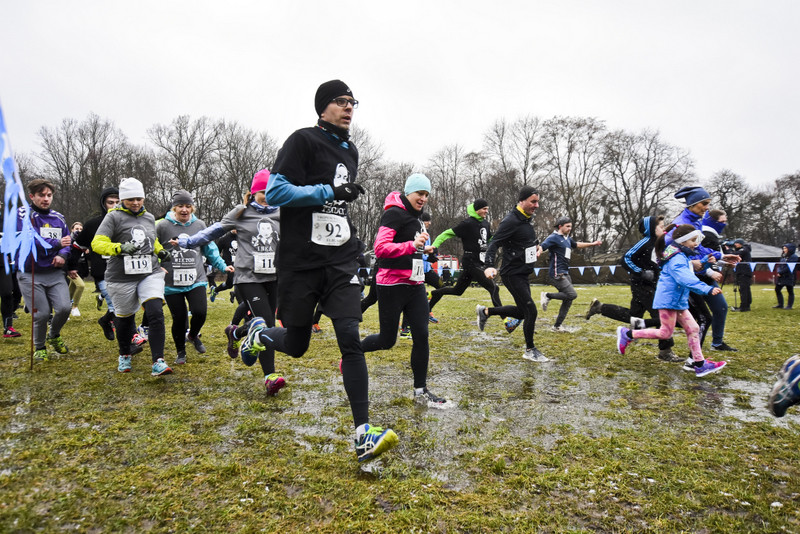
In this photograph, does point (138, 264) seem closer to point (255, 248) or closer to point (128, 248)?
point (128, 248)

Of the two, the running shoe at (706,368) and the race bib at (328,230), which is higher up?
the race bib at (328,230)

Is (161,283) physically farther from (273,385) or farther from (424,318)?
(424,318)

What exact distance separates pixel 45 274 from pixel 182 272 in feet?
6.05

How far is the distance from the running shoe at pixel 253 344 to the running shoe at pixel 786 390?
3517 millimetres

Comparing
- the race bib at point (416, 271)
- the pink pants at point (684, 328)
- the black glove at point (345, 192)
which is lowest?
the pink pants at point (684, 328)

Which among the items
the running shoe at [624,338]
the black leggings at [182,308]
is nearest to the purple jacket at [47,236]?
the black leggings at [182,308]

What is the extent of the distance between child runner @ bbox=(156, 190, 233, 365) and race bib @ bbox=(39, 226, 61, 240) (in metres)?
1.45

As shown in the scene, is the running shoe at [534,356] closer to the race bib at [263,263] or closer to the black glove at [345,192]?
the race bib at [263,263]

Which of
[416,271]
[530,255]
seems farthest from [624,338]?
[416,271]

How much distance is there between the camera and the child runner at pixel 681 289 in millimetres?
4844

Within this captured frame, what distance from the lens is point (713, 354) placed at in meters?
5.97

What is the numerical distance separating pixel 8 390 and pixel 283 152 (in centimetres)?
363

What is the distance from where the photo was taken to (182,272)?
A: 5426 mm

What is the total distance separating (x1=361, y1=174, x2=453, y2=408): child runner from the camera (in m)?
3.87
